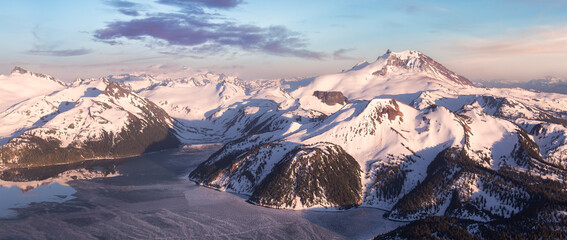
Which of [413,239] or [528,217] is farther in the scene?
[528,217]

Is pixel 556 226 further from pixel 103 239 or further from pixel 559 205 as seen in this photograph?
pixel 103 239

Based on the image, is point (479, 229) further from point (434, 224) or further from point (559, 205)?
point (559, 205)

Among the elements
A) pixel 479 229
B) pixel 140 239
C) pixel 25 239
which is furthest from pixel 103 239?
pixel 479 229

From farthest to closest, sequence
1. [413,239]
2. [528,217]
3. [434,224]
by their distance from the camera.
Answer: [528,217], [434,224], [413,239]

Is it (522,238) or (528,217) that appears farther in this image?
(528,217)

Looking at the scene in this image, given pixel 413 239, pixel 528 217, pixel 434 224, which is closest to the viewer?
pixel 413 239

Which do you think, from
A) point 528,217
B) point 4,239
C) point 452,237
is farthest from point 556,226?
point 4,239

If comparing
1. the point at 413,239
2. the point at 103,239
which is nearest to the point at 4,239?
the point at 103,239

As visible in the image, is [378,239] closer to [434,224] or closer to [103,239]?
[434,224]
